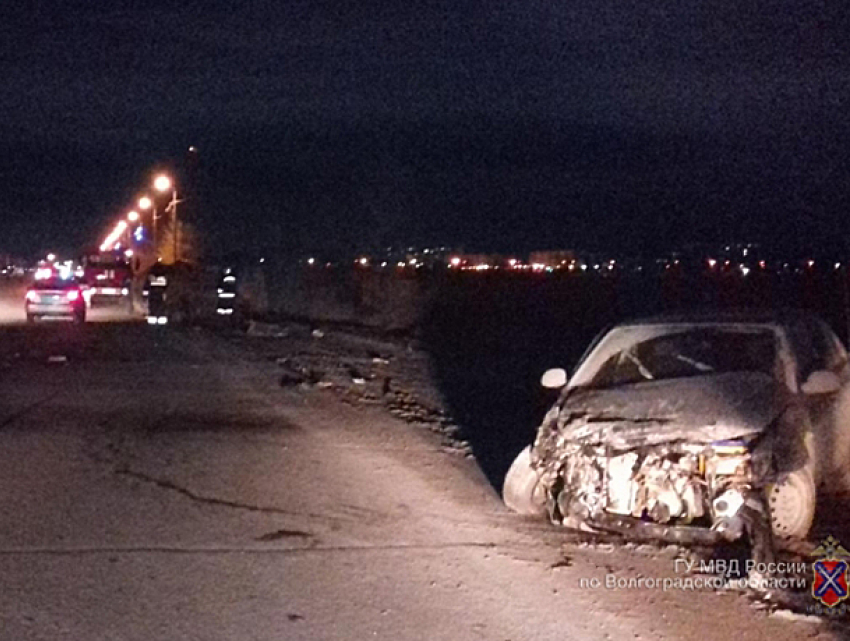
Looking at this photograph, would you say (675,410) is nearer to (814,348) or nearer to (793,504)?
(793,504)

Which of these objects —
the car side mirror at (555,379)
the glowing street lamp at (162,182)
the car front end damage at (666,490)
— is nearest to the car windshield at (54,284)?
the glowing street lamp at (162,182)

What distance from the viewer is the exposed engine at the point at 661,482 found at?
10023mm

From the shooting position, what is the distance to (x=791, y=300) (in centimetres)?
4566

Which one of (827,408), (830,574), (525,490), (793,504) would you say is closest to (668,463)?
(793,504)

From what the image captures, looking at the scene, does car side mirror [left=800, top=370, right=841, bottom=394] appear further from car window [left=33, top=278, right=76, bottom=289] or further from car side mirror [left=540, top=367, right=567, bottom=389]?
→ car window [left=33, top=278, right=76, bottom=289]

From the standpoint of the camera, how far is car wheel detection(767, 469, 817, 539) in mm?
10523

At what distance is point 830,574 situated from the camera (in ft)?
32.4

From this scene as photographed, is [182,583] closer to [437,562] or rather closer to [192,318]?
[437,562]

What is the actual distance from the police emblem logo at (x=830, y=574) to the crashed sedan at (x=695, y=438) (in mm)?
249

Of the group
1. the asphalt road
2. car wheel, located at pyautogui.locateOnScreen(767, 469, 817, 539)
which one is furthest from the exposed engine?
car wheel, located at pyautogui.locateOnScreen(767, 469, 817, 539)

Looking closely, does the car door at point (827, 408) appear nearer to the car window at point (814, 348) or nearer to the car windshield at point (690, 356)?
the car window at point (814, 348)

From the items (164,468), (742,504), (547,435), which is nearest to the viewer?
(742,504)

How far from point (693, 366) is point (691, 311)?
0.60m

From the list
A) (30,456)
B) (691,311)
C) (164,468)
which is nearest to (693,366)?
(691,311)
